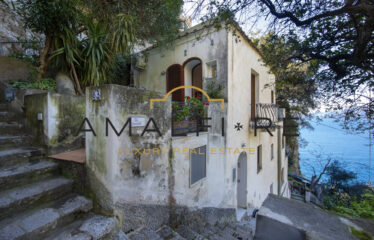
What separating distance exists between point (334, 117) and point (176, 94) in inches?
209

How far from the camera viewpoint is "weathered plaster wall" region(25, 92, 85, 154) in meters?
3.06

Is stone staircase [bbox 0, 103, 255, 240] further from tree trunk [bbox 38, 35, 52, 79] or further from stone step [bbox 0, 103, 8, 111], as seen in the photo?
tree trunk [bbox 38, 35, 52, 79]

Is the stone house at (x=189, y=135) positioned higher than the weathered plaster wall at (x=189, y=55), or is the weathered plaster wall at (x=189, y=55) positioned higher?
the weathered plaster wall at (x=189, y=55)

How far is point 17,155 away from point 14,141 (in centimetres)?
66

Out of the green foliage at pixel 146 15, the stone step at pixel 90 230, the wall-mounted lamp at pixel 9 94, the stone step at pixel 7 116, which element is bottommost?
the stone step at pixel 90 230

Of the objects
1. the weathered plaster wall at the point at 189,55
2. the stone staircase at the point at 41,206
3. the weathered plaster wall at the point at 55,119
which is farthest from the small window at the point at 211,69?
the stone staircase at the point at 41,206

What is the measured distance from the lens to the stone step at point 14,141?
115 inches

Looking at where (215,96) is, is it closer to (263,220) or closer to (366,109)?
(366,109)

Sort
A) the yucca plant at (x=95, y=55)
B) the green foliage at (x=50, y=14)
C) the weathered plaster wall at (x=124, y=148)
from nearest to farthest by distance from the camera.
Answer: the weathered plaster wall at (x=124, y=148), the green foliage at (x=50, y=14), the yucca plant at (x=95, y=55)

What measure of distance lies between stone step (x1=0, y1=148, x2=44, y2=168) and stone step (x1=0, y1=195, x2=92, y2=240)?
1.10 meters

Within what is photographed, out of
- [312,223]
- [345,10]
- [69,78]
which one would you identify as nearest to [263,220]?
[312,223]

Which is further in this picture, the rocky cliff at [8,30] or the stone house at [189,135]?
the rocky cliff at [8,30]

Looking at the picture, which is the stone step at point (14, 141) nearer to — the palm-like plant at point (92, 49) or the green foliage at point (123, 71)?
the palm-like plant at point (92, 49)

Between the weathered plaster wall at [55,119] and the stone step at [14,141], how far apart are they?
161 millimetres
